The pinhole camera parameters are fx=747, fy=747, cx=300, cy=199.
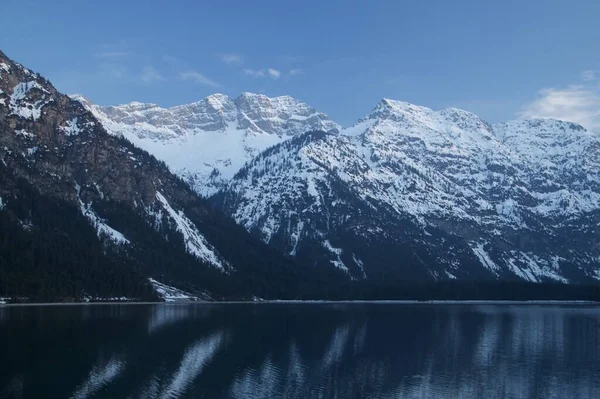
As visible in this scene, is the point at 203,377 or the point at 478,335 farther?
the point at 478,335

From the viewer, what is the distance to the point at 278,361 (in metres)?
110

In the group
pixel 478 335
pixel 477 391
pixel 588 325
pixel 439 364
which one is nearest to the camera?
pixel 477 391

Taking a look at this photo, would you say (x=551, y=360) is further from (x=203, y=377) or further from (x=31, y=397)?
(x=31, y=397)

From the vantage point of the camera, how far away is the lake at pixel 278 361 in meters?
85.9

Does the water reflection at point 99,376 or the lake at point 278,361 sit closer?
the water reflection at point 99,376

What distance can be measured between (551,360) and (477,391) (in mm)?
35453

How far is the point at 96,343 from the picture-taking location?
387ft

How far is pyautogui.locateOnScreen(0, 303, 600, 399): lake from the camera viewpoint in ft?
282

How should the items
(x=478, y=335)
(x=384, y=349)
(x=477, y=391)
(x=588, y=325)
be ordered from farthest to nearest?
(x=588, y=325) → (x=478, y=335) → (x=384, y=349) → (x=477, y=391)

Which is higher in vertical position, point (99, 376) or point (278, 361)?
point (278, 361)

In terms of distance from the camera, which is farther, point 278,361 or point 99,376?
point 278,361

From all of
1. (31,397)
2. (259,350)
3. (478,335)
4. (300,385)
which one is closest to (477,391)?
(300,385)

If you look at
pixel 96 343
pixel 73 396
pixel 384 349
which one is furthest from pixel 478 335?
pixel 73 396

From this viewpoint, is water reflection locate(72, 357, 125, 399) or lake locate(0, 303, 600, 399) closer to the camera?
water reflection locate(72, 357, 125, 399)
